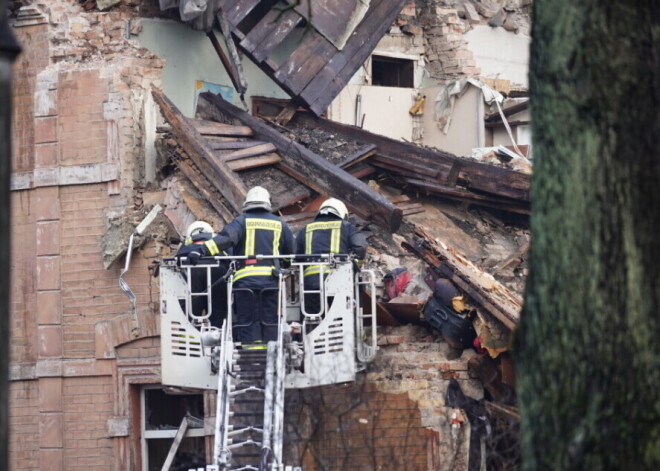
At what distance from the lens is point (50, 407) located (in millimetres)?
15242

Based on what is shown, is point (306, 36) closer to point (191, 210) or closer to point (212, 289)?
point (191, 210)

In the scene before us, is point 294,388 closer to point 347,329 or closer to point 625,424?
point 347,329

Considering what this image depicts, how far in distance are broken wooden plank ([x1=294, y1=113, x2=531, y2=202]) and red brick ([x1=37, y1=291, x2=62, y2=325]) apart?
4.19 meters

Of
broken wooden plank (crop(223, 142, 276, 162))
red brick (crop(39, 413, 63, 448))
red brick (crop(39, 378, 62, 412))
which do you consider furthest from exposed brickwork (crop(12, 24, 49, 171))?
red brick (crop(39, 413, 63, 448))

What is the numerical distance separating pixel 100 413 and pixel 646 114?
1064cm

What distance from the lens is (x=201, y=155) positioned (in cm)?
1484

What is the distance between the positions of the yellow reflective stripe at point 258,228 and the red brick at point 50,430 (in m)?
Result: 4.56

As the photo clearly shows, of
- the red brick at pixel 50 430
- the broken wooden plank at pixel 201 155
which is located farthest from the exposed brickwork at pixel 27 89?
the red brick at pixel 50 430

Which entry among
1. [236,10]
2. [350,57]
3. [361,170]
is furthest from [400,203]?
[236,10]

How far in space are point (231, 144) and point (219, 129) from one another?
0.38 metres

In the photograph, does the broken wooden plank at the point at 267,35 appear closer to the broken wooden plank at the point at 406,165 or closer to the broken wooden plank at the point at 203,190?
the broken wooden plank at the point at 406,165

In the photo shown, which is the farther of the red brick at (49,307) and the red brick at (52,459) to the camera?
the red brick at (49,307)

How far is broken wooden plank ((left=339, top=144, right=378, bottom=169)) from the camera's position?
52.7 ft

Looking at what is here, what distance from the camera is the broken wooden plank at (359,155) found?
52.7 feet
